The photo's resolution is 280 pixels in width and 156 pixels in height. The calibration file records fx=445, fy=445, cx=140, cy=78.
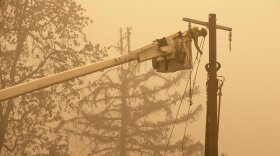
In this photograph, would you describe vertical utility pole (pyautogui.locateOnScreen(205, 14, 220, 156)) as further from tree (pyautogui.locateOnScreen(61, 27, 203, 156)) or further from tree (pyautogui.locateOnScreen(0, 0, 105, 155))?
tree (pyautogui.locateOnScreen(61, 27, 203, 156))

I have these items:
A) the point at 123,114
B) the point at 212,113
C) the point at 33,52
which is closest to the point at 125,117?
the point at 123,114

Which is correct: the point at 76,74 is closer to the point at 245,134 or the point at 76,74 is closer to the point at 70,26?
the point at 70,26

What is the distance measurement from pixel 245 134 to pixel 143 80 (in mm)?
9818

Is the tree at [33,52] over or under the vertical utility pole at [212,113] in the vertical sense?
over

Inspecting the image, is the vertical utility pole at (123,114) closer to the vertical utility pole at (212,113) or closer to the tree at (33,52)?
the tree at (33,52)

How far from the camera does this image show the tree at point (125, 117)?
2311cm

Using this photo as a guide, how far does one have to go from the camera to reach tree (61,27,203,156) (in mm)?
23109

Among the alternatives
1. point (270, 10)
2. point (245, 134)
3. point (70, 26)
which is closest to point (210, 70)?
point (70, 26)

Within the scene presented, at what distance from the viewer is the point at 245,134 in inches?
1197

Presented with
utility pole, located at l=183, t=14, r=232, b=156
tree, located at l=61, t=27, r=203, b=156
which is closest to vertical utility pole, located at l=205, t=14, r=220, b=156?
utility pole, located at l=183, t=14, r=232, b=156

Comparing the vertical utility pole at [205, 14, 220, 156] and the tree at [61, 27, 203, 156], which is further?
the tree at [61, 27, 203, 156]

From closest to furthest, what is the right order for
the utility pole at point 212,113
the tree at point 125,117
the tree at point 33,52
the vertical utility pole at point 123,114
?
the utility pole at point 212,113 → the tree at point 33,52 → the vertical utility pole at point 123,114 → the tree at point 125,117

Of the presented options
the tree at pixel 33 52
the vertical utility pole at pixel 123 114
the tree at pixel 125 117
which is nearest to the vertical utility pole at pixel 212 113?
the tree at pixel 33 52

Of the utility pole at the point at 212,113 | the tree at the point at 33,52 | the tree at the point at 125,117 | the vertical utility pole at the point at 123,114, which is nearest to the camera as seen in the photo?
the utility pole at the point at 212,113
